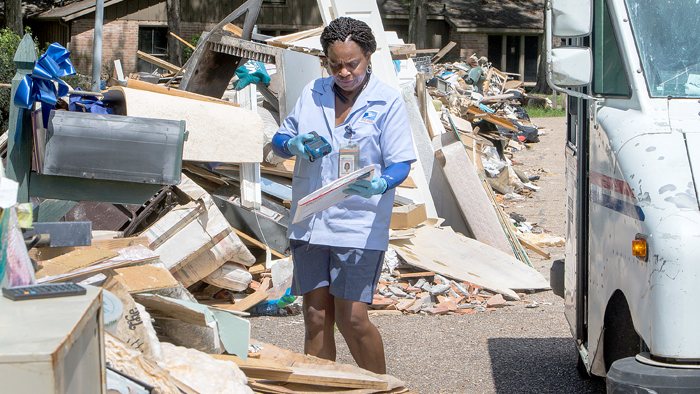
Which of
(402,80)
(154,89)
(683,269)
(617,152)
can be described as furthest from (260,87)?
(683,269)

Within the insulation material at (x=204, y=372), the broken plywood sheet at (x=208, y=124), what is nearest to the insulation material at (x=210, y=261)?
the broken plywood sheet at (x=208, y=124)

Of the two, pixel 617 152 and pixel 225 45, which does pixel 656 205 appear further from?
pixel 225 45

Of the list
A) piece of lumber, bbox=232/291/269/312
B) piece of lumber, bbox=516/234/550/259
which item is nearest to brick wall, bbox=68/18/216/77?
piece of lumber, bbox=516/234/550/259

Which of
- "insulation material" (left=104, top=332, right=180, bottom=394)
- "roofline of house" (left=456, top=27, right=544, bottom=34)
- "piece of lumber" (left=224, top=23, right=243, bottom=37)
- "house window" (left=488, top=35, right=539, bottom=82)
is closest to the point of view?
"insulation material" (left=104, top=332, right=180, bottom=394)

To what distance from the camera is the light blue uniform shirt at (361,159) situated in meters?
3.13

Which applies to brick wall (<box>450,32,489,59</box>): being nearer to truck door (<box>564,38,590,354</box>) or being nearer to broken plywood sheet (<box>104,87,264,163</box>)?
broken plywood sheet (<box>104,87,264,163</box>)

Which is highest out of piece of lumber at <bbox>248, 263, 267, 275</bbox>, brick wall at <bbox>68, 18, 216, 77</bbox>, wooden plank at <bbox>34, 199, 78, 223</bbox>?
brick wall at <bbox>68, 18, 216, 77</bbox>

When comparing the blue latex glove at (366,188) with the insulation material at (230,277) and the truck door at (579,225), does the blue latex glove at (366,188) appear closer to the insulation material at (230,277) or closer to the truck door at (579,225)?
the truck door at (579,225)

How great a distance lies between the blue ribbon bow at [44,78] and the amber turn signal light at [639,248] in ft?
8.23

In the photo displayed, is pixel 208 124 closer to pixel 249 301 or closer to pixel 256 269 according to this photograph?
pixel 256 269

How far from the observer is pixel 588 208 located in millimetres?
3521

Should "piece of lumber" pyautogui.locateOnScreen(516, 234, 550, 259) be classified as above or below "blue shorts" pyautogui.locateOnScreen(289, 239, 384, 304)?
below

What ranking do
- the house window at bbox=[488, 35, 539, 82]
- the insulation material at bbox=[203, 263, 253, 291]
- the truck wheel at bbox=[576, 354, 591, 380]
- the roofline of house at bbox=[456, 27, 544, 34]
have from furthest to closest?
Answer: the house window at bbox=[488, 35, 539, 82] < the roofline of house at bbox=[456, 27, 544, 34] < the insulation material at bbox=[203, 263, 253, 291] < the truck wheel at bbox=[576, 354, 591, 380]

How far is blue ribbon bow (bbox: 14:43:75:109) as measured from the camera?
3.12m
